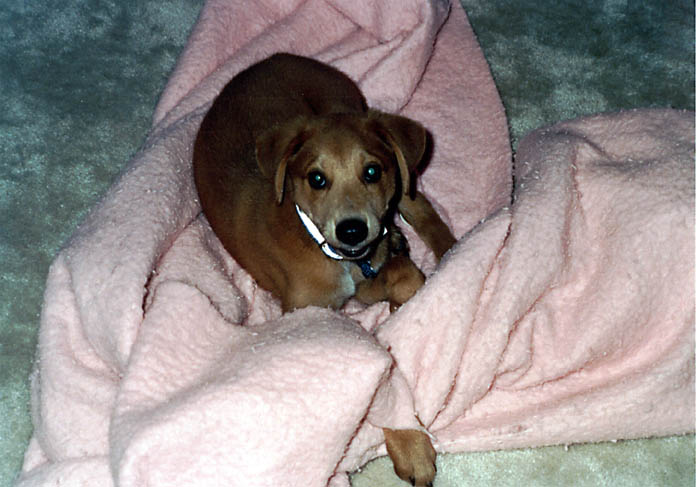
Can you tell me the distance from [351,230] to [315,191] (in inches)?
8.0

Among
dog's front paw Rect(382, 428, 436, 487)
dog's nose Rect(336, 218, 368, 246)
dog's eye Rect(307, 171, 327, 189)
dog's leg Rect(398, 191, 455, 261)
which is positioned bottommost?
dog's front paw Rect(382, 428, 436, 487)

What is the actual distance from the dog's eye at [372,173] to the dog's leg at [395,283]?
1.33 ft

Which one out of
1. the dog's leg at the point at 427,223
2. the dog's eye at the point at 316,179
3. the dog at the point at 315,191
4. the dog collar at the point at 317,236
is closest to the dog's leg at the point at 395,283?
the dog at the point at 315,191

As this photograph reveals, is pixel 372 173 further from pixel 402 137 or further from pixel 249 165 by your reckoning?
pixel 249 165

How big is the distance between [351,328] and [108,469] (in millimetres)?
873

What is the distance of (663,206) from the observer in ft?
8.86

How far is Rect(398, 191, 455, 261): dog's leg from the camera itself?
3.30m

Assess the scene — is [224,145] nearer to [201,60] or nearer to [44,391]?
[201,60]

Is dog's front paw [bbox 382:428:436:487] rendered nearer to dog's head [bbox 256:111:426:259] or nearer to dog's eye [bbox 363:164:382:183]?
dog's head [bbox 256:111:426:259]

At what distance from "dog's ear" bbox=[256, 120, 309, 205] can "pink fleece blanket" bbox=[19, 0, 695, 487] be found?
484 mm

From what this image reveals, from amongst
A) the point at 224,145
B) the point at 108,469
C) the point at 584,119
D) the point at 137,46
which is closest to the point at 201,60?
the point at 137,46

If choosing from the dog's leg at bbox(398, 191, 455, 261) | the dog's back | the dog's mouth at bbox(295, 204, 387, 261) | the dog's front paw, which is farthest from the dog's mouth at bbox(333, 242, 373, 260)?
the dog's front paw

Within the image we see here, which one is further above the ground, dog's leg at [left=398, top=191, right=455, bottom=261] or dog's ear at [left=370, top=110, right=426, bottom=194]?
dog's ear at [left=370, top=110, right=426, bottom=194]

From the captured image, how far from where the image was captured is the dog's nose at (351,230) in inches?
105
